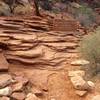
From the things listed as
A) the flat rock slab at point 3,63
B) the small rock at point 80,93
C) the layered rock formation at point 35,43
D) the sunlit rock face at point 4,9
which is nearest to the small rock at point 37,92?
the small rock at point 80,93

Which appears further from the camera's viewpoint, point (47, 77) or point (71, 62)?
point (71, 62)

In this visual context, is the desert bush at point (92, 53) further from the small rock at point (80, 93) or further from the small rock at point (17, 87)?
the small rock at point (17, 87)

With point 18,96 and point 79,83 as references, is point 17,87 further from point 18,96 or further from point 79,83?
point 79,83

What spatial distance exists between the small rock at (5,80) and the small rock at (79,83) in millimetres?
1363

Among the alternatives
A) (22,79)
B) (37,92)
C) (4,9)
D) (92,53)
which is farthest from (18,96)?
(4,9)

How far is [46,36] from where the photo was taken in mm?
10070

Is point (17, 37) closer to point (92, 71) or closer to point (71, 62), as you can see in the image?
point (71, 62)

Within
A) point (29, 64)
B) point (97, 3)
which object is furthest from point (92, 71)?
point (97, 3)

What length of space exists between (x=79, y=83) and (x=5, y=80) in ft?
5.03

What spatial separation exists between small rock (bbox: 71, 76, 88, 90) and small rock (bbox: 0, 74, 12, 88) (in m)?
1.36

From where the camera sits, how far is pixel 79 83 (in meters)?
6.48

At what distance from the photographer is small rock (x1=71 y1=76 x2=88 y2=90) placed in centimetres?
641

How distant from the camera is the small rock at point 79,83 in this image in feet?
21.0

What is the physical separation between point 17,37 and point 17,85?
2.68 meters
